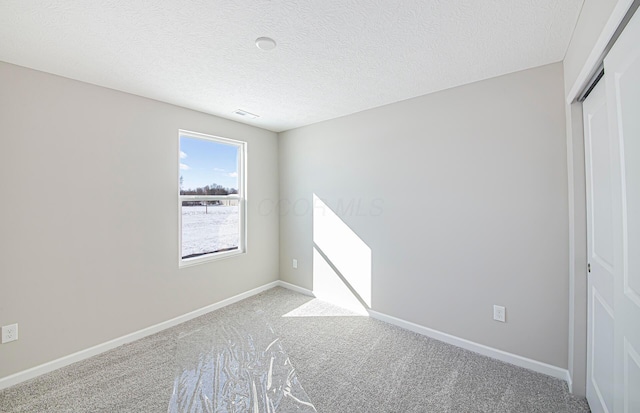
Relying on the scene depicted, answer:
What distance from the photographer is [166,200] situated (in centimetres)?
288

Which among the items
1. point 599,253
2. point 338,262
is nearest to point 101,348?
point 338,262

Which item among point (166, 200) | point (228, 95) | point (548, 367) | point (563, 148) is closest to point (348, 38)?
point (228, 95)

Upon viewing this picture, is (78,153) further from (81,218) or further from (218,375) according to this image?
(218,375)

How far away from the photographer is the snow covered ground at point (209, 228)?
124 inches

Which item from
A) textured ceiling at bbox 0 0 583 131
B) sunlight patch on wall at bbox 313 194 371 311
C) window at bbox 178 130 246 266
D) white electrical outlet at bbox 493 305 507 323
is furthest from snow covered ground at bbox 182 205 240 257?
white electrical outlet at bbox 493 305 507 323

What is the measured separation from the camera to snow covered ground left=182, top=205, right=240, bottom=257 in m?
3.16

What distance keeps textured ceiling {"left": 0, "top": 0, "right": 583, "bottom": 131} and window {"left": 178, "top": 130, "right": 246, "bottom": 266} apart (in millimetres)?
846

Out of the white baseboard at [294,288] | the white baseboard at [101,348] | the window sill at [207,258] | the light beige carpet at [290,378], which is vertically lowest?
the light beige carpet at [290,378]

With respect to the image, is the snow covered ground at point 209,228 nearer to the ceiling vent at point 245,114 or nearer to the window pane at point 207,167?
the window pane at point 207,167

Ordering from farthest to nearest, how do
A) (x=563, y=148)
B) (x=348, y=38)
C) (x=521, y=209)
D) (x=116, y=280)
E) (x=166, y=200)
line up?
(x=166, y=200)
(x=116, y=280)
(x=521, y=209)
(x=563, y=148)
(x=348, y=38)

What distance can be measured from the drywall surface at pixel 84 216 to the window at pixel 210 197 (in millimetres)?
158

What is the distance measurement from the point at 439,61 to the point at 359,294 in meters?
2.56

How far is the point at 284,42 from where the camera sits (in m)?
1.77

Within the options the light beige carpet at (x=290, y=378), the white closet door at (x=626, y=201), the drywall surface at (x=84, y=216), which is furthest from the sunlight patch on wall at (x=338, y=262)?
the white closet door at (x=626, y=201)
